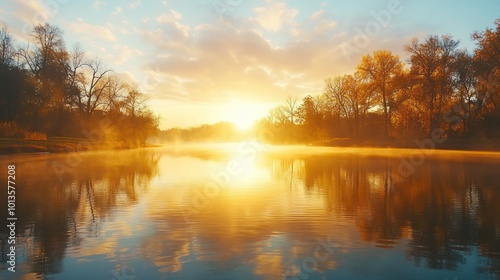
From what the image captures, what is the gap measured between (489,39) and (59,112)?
2802 inches

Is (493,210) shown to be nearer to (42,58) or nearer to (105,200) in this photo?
(105,200)

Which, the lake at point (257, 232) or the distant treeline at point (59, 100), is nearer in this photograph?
the lake at point (257, 232)

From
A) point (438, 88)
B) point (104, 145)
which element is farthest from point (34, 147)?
point (438, 88)

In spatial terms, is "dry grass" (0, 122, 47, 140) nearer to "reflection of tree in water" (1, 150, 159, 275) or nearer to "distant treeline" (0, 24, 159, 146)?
"distant treeline" (0, 24, 159, 146)

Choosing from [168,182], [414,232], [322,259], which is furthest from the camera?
[168,182]

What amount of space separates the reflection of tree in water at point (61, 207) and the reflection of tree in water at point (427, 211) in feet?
25.1

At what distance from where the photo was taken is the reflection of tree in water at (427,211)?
8938 mm

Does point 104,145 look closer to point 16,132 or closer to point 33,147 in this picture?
point 16,132

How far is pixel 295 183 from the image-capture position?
21219 mm

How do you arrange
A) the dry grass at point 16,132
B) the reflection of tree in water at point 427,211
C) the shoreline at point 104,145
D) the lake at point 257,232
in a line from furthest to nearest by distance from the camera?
the dry grass at point 16,132 < the shoreline at point 104,145 < the reflection of tree in water at point 427,211 < the lake at point 257,232

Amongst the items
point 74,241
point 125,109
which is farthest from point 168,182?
point 125,109

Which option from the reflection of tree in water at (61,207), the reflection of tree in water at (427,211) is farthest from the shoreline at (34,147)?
the reflection of tree in water at (427,211)

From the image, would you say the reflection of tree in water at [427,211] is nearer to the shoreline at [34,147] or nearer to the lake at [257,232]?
the lake at [257,232]

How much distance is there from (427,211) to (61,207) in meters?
13.1
